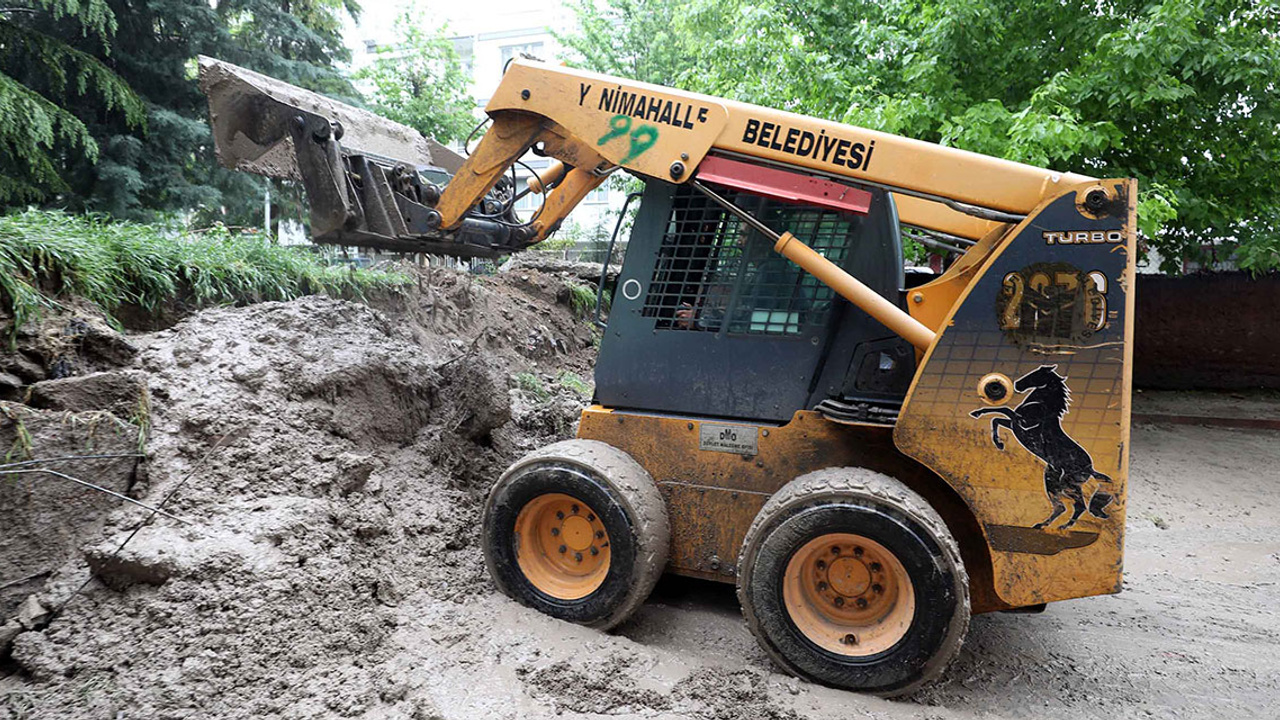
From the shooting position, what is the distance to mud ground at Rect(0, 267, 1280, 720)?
9.39 feet

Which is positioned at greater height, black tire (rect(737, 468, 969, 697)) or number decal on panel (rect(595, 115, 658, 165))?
number decal on panel (rect(595, 115, 658, 165))

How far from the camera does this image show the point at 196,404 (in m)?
3.77

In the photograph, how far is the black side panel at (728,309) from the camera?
3.48 metres

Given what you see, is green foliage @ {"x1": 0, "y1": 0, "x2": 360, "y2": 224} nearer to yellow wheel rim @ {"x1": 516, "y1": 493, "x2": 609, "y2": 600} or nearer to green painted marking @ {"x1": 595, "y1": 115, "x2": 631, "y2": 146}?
green painted marking @ {"x1": 595, "y1": 115, "x2": 631, "y2": 146}

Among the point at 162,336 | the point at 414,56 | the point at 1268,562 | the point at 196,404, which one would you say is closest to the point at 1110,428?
the point at 1268,562

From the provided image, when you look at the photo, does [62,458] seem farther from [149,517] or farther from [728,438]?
[728,438]

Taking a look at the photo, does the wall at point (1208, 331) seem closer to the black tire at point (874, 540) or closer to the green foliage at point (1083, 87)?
the green foliage at point (1083, 87)

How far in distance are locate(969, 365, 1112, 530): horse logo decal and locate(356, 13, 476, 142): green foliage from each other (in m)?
15.8

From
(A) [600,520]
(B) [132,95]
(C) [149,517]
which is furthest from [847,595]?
(B) [132,95]

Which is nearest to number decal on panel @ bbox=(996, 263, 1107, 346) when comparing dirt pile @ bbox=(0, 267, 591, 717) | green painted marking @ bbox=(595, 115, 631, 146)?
green painted marking @ bbox=(595, 115, 631, 146)

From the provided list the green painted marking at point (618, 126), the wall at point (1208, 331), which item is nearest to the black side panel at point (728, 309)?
the green painted marking at point (618, 126)

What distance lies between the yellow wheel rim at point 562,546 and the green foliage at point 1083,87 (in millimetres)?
4608

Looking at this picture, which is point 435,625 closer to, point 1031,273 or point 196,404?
point 196,404

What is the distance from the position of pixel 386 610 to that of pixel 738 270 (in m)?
2.25
